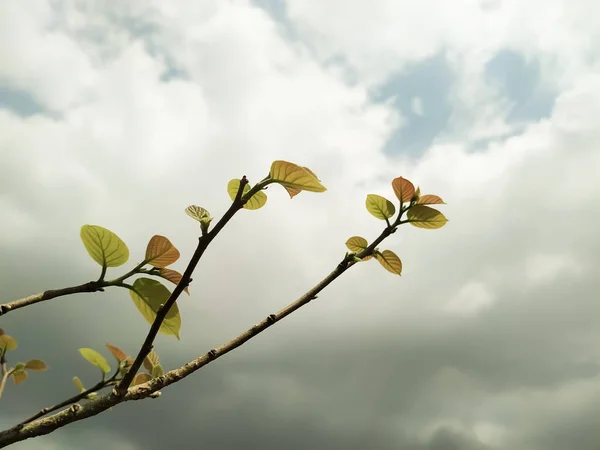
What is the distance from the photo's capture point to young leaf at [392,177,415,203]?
2.04m

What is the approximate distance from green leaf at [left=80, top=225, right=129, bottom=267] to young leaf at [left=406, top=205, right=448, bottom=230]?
118 cm

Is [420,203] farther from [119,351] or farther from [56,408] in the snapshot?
[56,408]

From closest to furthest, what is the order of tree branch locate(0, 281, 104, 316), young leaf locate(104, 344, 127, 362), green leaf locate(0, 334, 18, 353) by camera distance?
tree branch locate(0, 281, 104, 316), young leaf locate(104, 344, 127, 362), green leaf locate(0, 334, 18, 353)

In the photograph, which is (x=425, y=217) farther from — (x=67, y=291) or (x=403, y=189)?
(x=67, y=291)

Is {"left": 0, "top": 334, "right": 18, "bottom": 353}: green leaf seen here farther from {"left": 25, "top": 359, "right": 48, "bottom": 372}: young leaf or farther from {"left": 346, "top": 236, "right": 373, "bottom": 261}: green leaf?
{"left": 346, "top": 236, "right": 373, "bottom": 261}: green leaf

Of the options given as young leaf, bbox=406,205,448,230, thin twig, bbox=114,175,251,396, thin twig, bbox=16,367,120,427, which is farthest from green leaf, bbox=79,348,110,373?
young leaf, bbox=406,205,448,230

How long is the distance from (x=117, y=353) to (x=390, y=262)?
136 cm

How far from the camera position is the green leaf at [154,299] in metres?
1.50

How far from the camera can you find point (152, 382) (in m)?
1.42

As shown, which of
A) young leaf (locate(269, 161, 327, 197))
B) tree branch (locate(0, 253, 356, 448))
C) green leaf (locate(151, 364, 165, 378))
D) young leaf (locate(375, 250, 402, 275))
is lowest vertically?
tree branch (locate(0, 253, 356, 448))

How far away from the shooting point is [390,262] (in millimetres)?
2080

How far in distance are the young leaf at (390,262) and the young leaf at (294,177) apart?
0.79 m

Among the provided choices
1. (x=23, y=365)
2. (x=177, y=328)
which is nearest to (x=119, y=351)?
(x=177, y=328)

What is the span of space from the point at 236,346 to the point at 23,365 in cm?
217
